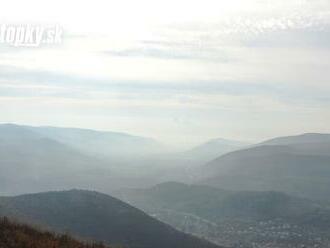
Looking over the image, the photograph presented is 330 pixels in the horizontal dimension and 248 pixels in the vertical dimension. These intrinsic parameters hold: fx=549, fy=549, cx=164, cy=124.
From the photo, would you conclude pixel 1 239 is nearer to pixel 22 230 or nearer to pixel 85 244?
pixel 22 230

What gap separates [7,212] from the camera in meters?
193

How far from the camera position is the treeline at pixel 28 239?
131 feet

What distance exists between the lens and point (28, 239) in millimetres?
41500

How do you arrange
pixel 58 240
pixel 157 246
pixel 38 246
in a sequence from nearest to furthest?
pixel 38 246 < pixel 58 240 < pixel 157 246

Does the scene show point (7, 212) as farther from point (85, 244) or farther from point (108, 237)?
point (85, 244)

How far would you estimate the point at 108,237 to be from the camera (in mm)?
195250

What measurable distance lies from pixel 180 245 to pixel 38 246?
159558 mm

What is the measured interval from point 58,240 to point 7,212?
158 m

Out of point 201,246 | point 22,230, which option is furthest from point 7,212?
point 22,230

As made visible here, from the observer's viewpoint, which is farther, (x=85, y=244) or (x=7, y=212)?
(x=7, y=212)

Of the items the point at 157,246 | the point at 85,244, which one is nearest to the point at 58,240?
the point at 85,244

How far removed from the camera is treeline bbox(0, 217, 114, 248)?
3978cm

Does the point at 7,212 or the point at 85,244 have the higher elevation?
the point at 85,244

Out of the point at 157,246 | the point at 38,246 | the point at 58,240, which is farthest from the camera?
the point at 157,246
